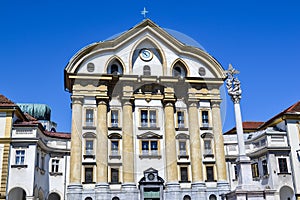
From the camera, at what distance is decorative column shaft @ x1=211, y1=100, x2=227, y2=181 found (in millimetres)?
37219

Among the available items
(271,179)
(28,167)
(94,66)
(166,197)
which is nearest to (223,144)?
(271,179)

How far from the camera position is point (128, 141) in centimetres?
3669

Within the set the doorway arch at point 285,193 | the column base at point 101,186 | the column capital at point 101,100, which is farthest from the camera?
the column capital at point 101,100

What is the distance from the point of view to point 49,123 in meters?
64.7

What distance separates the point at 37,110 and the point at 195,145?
37.9 m

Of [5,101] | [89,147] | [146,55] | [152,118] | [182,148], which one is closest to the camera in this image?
[5,101]

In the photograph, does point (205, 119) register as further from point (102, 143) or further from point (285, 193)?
point (102, 143)

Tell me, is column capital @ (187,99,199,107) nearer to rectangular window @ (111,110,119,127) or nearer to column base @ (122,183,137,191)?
rectangular window @ (111,110,119,127)

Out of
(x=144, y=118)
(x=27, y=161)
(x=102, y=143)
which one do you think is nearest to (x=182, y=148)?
(x=144, y=118)

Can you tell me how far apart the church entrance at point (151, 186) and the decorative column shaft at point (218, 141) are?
20.7ft

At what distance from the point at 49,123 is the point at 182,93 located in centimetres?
3333

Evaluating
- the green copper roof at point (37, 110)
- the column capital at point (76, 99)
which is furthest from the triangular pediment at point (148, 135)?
the green copper roof at point (37, 110)

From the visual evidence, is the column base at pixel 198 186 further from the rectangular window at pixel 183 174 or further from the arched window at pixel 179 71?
the arched window at pixel 179 71

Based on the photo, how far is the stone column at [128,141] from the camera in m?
35.7
